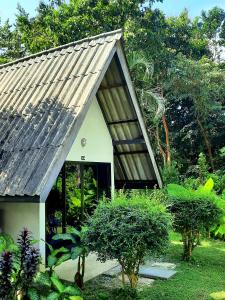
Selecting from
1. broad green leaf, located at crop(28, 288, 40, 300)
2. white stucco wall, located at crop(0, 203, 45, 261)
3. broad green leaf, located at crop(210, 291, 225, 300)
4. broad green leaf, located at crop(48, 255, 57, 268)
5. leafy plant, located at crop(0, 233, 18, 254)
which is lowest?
broad green leaf, located at crop(210, 291, 225, 300)

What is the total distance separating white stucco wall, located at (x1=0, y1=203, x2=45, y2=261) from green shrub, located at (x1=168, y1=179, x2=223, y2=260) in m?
4.17

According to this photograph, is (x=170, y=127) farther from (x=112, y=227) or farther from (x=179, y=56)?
(x=112, y=227)

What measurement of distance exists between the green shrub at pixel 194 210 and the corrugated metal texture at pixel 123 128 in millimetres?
1106

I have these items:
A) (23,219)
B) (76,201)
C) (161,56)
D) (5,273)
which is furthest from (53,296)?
(161,56)

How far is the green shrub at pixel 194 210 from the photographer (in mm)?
9359

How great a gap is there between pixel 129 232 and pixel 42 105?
10.4 feet

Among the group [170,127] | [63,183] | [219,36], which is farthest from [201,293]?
[219,36]

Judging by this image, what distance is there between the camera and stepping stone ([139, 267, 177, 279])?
27.2 ft

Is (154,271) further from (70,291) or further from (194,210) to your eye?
(70,291)

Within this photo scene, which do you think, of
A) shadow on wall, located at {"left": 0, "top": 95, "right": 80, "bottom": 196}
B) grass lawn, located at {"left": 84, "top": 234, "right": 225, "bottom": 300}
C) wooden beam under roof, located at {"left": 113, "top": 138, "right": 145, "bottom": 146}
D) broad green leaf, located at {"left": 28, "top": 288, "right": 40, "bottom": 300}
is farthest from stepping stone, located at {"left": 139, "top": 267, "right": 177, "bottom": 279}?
shadow on wall, located at {"left": 0, "top": 95, "right": 80, "bottom": 196}

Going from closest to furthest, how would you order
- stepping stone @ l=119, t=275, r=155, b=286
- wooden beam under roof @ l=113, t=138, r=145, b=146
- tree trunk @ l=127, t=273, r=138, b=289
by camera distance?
tree trunk @ l=127, t=273, r=138, b=289 → stepping stone @ l=119, t=275, r=155, b=286 → wooden beam under roof @ l=113, t=138, r=145, b=146

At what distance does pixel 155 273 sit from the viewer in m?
8.50

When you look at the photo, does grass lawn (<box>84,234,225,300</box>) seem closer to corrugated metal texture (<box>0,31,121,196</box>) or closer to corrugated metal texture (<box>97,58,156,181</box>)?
corrugated metal texture (<box>97,58,156,181</box>)

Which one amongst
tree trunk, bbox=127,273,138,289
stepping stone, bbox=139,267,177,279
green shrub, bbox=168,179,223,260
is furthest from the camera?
green shrub, bbox=168,179,223,260
